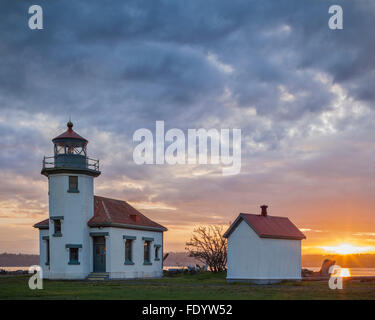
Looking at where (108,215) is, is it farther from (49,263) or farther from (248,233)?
(248,233)

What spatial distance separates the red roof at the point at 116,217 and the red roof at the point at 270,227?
9699 millimetres

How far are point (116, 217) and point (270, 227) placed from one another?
12.8 m

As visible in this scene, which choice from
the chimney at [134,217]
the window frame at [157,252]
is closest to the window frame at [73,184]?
the chimney at [134,217]

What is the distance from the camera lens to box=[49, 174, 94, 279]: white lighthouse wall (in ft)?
133

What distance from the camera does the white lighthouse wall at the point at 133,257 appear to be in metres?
41.2

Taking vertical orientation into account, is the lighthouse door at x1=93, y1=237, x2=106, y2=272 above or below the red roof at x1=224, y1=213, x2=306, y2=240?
below

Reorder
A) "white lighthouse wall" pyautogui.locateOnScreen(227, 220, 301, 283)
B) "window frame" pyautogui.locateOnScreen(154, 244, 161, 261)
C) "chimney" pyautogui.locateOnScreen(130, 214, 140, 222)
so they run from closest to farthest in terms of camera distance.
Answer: "white lighthouse wall" pyautogui.locateOnScreen(227, 220, 301, 283), "chimney" pyautogui.locateOnScreen(130, 214, 140, 222), "window frame" pyautogui.locateOnScreen(154, 244, 161, 261)

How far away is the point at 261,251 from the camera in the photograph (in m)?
34.7

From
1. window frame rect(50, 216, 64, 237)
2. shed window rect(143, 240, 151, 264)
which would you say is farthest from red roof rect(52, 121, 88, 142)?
shed window rect(143, 240, 151, 264)

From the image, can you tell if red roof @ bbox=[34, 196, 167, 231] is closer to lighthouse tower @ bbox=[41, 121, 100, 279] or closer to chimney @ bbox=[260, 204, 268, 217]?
lighthouse tower @ bbox=[41, 121, 100, 279]

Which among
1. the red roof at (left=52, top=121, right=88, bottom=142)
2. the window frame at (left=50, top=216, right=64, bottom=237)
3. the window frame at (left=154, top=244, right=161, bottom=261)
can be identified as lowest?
the window frame at (left=154, top=244, right=161, bottom=261)

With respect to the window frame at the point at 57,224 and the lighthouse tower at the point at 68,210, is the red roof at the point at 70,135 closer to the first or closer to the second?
the lighthouse tower at the point at 68,210

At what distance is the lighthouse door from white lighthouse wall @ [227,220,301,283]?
10.5m
